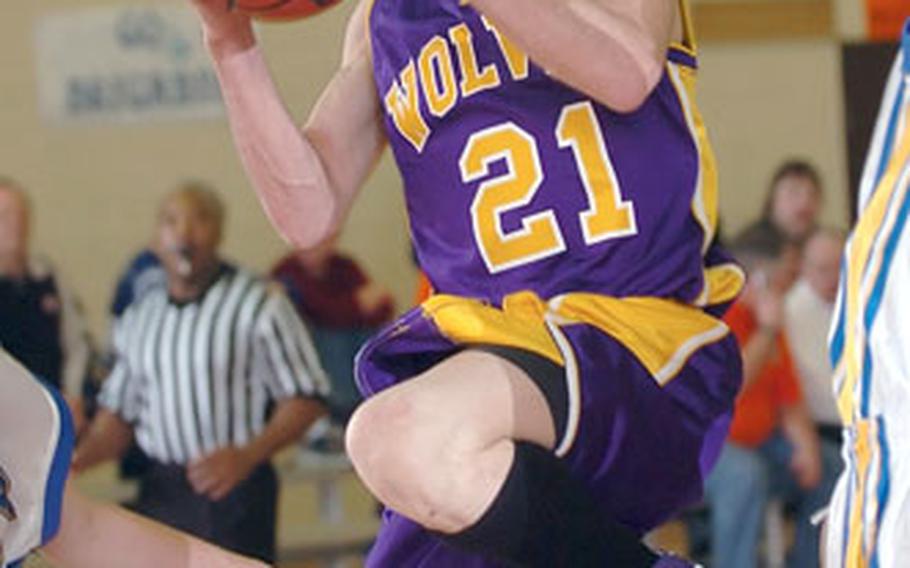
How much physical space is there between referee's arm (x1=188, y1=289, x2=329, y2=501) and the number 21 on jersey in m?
3.68

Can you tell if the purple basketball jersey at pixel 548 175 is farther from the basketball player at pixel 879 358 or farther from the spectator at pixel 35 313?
the spectator at pixel 35 313

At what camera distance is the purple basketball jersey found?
10.7 feet

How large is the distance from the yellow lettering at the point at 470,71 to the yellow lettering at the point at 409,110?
94mm

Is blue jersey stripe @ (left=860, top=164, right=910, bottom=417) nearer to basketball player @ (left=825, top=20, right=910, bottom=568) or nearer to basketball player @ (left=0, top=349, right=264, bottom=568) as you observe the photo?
basketball player @ (left=825, top=20, right=910, bottom=568)

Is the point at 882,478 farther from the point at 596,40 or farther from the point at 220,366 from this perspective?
the point at 220,366

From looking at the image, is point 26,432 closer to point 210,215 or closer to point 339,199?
point 339,199

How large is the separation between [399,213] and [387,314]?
3.37 ft

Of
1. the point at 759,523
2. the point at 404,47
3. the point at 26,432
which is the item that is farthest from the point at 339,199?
the point at 759,523

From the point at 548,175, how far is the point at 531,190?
3cm

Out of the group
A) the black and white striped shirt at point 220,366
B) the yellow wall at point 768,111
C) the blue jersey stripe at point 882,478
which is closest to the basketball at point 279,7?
the blue jersey stripe at point 882,478

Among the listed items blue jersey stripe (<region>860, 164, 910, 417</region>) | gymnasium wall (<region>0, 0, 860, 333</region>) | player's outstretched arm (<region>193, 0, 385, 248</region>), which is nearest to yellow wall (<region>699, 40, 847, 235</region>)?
gymnasium wall (<region>0, 0, 860, 333</region>)

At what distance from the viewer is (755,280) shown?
26.7ft

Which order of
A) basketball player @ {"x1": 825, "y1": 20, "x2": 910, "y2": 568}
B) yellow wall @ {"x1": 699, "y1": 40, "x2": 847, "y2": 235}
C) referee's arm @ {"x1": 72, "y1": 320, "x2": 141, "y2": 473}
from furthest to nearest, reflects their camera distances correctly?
1. yellow wall @ {"x1": 699, "y1": 40, "x2": 847, "y2": 235}
2. referee's arm @ {"x1": 72, "y1": 320, "x2": 141, "y2": 473}
3. basketball player @ {"x1": 825, "y1": 20, "x2": 910, "y2": 568}

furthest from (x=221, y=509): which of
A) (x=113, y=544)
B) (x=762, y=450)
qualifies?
(x=113, y=544)
